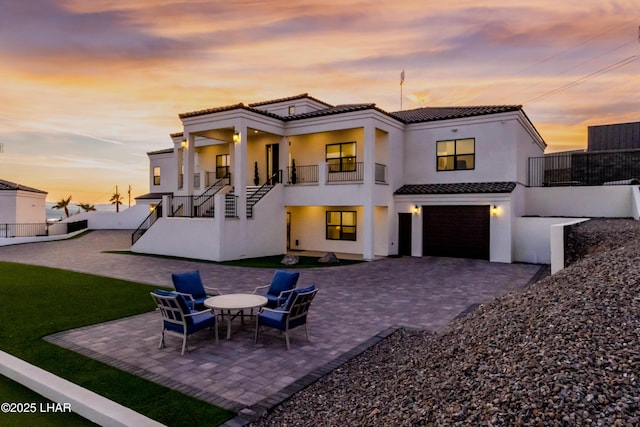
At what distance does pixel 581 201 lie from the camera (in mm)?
19141

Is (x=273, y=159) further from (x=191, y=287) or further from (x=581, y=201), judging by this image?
(x=581, y=201)

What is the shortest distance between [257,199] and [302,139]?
5.16 metres

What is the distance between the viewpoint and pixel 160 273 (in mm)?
13867

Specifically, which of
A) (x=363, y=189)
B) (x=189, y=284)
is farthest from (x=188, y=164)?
(x=189, y=284)

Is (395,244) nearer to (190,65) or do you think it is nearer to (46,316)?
Answer: (190,65)

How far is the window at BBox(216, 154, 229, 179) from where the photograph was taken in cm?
2452

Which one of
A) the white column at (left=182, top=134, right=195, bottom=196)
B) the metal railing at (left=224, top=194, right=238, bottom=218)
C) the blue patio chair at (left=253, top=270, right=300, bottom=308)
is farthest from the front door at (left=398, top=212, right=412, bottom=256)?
the blue patio chair at (left=253, top=270, right=300, bottom=308)

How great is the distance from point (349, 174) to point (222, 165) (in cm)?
951

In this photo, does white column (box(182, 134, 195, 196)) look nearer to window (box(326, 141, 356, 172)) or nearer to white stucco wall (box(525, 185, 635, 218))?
window (box(326, 141, 356, 172))

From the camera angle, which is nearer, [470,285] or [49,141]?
[470,285]

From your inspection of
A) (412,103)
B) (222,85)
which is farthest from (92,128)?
(412,103)

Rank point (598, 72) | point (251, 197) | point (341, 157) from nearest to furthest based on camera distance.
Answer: point (598, 72) < point (251, 197) < point (341, 157)

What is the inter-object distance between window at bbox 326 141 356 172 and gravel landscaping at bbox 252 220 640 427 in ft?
49.0

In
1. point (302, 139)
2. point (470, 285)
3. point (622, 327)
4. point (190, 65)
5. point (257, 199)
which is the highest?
point (190, 65)
